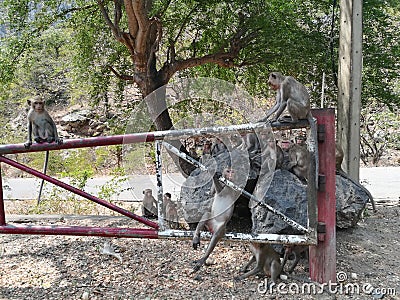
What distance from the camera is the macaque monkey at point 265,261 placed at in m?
2.92

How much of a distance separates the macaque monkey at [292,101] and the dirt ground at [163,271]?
3.64ft

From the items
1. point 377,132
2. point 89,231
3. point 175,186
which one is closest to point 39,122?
point 89,231

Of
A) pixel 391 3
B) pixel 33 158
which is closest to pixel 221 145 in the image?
pixel 391 3

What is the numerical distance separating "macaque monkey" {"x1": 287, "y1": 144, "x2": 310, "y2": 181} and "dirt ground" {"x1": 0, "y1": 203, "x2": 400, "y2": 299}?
677 mm

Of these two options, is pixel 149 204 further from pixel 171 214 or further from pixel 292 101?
pixel 292 101

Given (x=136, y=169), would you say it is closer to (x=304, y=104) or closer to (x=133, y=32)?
(x=304, y=104)

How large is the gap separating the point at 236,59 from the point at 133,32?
4.98ft

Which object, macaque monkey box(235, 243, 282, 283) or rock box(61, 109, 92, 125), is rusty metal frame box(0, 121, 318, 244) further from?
rock box(61, 109, 92, 125)

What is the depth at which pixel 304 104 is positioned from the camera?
269cm

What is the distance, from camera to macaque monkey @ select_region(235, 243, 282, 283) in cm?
292

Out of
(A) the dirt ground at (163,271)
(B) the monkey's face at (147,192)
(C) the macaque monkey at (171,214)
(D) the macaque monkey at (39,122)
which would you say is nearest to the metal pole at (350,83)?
(A) the dirt ground at (163,271)

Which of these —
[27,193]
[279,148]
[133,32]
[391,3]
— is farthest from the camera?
[27,193]

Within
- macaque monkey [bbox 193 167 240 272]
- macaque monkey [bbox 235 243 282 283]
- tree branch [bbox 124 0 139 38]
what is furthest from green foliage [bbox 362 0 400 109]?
macaque monkey [bbox 193 167 240 272]

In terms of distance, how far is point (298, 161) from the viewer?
3.54 m
